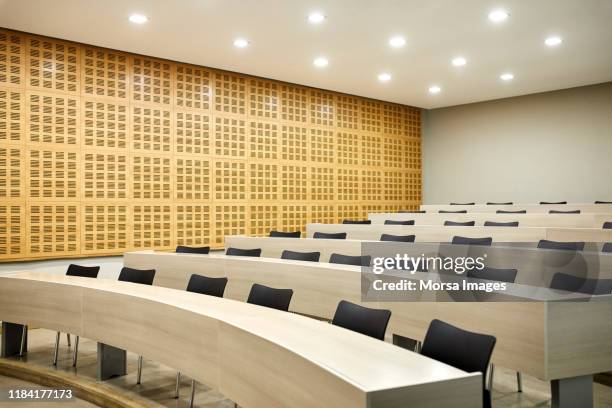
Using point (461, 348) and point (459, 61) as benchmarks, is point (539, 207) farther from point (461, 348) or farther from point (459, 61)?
point (461, 348)

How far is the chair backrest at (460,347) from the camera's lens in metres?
2.53

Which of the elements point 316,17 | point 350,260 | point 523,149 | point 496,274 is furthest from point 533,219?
point 523,149

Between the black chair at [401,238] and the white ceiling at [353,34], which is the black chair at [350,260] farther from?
the white ceiling at [353,34]

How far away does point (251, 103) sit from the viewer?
11.1 m

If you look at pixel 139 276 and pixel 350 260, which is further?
pixel 350 260

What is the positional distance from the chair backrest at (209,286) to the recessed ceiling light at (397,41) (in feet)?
18.6

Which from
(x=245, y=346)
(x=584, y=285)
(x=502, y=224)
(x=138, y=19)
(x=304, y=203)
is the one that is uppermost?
(x=138, y=19)

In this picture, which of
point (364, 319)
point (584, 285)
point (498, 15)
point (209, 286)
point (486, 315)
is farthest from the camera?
point (498, 15)

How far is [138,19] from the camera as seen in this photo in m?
7.76

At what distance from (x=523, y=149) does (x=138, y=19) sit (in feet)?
32.1

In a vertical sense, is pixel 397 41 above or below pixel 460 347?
above

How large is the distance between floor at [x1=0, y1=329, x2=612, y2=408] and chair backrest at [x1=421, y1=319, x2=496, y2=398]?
5.18 ft

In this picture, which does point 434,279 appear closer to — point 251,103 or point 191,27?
point 191,27

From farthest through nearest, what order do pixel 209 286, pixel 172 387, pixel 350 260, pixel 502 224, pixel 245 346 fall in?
1. pixel 502 224
2. pixel 350 260
3. pixel 209 286
4. pixel 172 387
5. pixel 245 346
